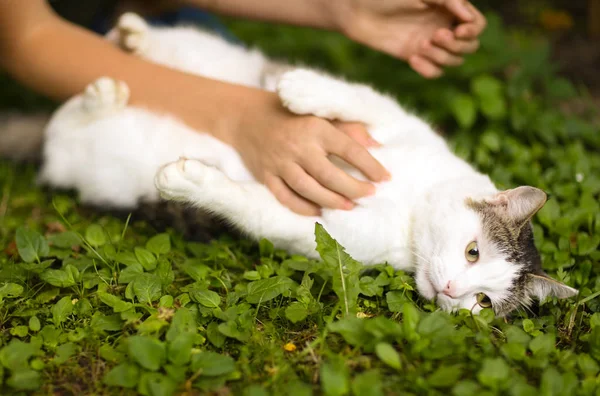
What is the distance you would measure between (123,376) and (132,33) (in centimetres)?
210

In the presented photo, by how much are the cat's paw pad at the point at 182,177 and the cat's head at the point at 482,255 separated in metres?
1.04

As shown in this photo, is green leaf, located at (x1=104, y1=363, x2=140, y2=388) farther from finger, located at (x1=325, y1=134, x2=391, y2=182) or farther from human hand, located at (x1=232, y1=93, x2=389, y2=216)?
finger, located at (x1=325, y1=134, x2=391, y2=182)

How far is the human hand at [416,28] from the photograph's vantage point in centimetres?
303

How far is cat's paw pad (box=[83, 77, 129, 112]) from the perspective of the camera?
280 centimetres

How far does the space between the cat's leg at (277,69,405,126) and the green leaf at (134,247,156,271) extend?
0.96 meters

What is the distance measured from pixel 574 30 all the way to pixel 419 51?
339 cm

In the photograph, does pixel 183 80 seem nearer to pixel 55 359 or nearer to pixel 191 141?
pixel 191 141

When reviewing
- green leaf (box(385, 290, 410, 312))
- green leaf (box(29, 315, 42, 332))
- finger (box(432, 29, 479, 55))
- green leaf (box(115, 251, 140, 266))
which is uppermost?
finger (box(432, 29, 479, 55))

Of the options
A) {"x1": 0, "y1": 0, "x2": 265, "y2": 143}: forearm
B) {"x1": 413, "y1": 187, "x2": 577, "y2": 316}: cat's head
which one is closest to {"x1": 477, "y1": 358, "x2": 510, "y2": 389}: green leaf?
{"x1": 413, "y1": 187, "x2": 577, "y2": 316}: cat's head

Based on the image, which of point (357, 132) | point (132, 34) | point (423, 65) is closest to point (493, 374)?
point (357, 132)

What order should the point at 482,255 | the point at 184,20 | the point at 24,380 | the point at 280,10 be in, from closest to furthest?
1. the point at 24,380
2. the point at 482,255
3. the point at 280,10
4. the point at 184,20

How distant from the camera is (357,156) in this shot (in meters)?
2.47

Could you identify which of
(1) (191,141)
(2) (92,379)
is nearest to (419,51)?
(1) (191,141)

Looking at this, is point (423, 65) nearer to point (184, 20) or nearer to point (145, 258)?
point (145, 258)
